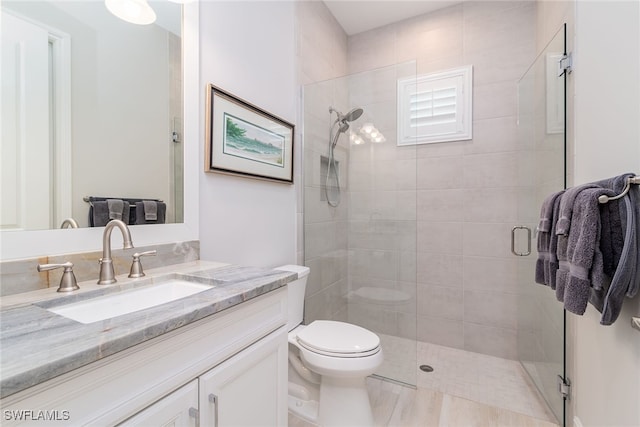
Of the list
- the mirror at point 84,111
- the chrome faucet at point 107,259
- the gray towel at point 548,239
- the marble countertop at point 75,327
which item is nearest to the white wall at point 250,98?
the mirror at point 84,111

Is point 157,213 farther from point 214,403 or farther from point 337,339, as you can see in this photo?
point 337,339

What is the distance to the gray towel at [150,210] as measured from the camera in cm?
117

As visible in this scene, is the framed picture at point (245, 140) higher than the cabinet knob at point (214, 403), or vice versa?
the framed picture at point (245, 140)

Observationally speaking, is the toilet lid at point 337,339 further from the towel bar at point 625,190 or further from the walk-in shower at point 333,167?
the towel bar at point 625,190

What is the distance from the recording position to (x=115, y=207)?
3.51ft

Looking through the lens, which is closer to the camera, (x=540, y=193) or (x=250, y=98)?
(x=250, y=98)

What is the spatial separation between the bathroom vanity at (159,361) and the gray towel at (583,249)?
1.06m

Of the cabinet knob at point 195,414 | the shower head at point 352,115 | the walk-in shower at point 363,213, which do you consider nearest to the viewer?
the cabinet knob at point 195,414

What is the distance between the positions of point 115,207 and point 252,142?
0.80 metres

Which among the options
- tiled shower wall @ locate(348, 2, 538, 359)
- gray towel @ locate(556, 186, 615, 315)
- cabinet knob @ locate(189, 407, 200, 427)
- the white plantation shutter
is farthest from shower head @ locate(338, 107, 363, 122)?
cabinet knob @ locate(189, 407, 200, 427)

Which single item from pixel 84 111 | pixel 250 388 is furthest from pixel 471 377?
pixel 84 111

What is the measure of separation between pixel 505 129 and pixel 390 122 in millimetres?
931

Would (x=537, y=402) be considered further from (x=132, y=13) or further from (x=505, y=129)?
(x=132, y=13)

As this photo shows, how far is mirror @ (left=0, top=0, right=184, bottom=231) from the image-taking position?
0.85 m
